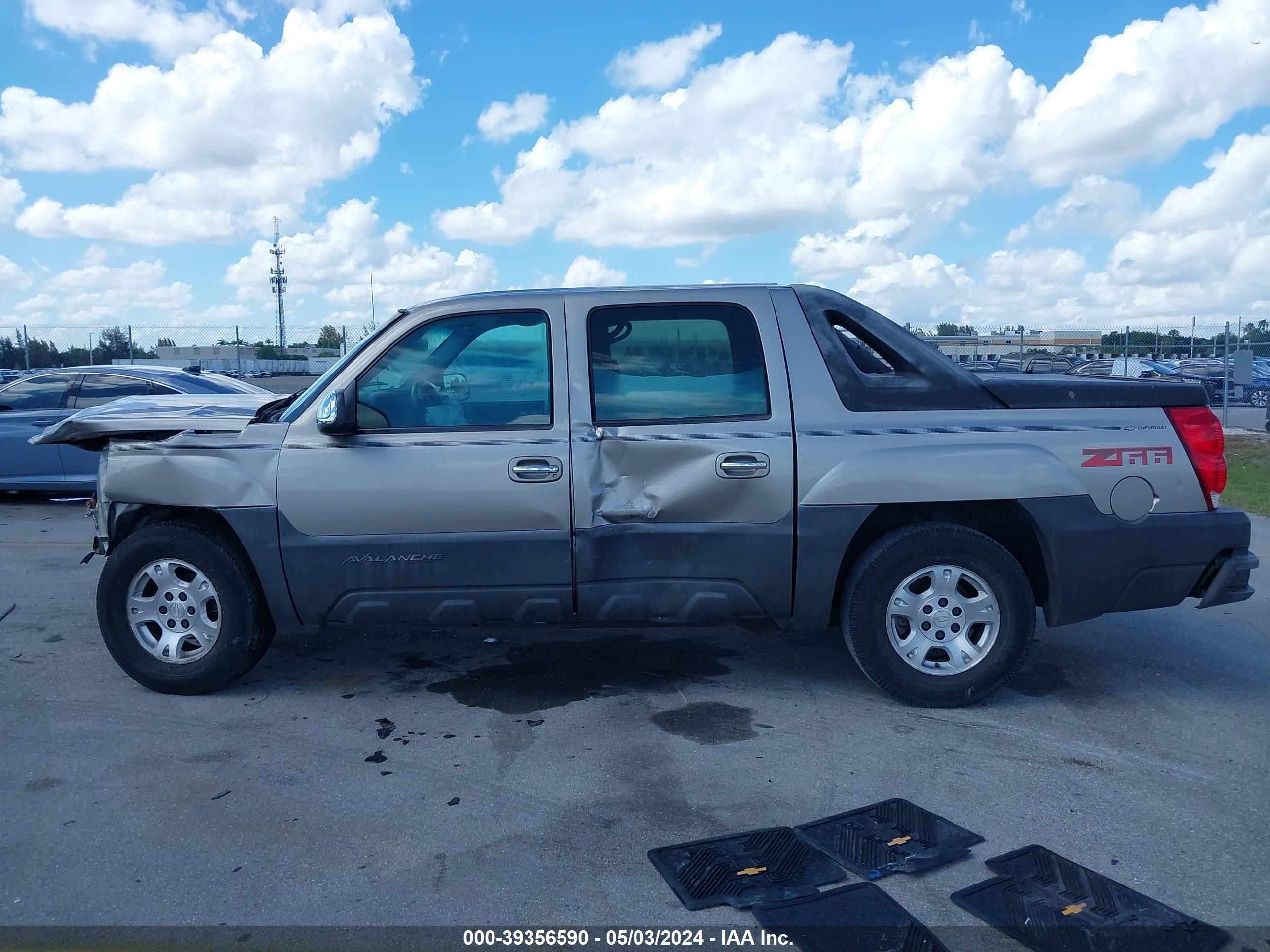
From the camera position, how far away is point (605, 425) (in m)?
4.71

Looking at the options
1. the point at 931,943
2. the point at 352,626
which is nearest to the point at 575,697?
the point at 352,626

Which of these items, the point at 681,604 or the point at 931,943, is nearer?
the point at 931,943

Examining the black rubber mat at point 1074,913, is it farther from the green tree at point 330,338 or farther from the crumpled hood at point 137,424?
the green tree at point 330,338

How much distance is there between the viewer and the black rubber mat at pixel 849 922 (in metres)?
2.90

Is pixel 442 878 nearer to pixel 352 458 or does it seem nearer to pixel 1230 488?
pixel 352 458

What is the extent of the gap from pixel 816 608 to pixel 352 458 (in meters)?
2.30

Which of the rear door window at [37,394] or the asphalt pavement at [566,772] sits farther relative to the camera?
the rear door window at [37,394]

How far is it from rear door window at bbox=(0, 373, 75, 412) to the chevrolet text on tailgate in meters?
6.88

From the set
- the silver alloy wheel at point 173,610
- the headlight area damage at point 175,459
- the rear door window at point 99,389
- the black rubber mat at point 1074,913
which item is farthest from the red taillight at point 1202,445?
the rear door window at point 99,389

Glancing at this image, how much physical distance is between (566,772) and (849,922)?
1417mm

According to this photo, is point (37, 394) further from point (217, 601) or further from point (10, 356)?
point (10, 356)

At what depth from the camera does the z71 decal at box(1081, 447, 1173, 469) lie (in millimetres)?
4664

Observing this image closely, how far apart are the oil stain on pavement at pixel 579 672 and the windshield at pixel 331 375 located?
60.3 inches

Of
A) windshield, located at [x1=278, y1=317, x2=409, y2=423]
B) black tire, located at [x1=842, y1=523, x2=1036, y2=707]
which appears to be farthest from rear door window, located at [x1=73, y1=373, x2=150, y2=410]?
black tire, located at [x1=842, y1=523, x2=1036, y2=707]
